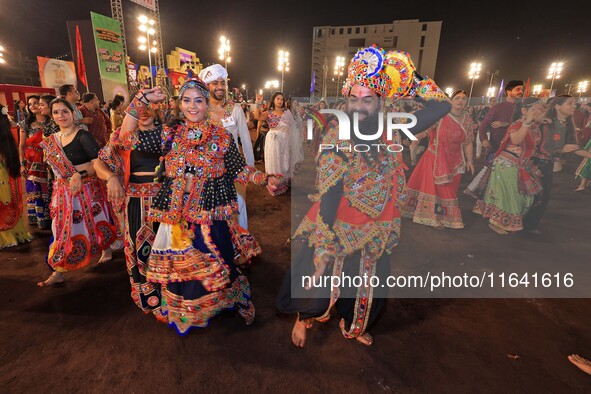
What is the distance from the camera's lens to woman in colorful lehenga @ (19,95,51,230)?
4945 millimetres

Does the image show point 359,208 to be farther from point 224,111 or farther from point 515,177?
point 515,177

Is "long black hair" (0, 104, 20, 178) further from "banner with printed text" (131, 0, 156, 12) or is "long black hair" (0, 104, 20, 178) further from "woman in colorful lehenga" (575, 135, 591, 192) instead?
"banner with printed text" (131, 0, 156, 12)

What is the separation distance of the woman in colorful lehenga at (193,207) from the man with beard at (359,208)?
666 mm


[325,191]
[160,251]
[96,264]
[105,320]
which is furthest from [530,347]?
[96,264]

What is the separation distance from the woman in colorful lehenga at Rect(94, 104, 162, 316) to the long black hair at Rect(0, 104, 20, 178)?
8.58 ft

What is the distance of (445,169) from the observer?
5.44m

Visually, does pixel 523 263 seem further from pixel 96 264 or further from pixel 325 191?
pixel 96 264

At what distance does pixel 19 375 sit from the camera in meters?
2.41

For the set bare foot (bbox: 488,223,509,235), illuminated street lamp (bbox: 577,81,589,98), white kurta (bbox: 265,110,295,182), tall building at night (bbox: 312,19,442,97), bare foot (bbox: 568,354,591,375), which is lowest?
bare foot (bbox: 568,354,591,375)

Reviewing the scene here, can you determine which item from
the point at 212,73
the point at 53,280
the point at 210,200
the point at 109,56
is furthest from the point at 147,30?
the point at 210,200

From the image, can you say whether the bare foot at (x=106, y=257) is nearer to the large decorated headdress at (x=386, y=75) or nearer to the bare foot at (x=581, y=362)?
the large decorated headdress at (x=386, y=75)

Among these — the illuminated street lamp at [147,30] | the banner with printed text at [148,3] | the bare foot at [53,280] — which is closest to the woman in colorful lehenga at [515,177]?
the bare foot at [53,280]

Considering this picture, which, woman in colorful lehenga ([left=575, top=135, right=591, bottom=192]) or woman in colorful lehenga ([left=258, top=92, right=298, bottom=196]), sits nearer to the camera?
woman in colorful lehenga ([left=258, top=92, right=298, bottom=196])

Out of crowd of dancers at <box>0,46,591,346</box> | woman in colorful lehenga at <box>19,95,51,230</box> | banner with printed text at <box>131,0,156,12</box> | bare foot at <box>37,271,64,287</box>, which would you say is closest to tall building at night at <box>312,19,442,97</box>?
banner with printed text at <box>131,0,156,12</box>
